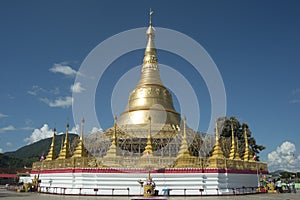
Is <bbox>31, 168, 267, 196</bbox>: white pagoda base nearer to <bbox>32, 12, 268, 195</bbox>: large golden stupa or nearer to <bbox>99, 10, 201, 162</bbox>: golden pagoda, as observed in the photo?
<bbox>32, 12, 268, 195</bbox>: large golden stupa

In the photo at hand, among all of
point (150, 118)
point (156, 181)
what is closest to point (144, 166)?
point (156, 181)

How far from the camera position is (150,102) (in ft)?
134

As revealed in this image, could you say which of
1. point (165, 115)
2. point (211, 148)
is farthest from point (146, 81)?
point (211, 148)

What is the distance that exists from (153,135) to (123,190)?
416 inches

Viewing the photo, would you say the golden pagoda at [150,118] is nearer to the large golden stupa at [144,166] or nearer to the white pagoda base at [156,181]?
the large golden stupa at [144,166]

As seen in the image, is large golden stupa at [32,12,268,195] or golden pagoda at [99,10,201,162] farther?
golden pagoda at [99,10,201,162]

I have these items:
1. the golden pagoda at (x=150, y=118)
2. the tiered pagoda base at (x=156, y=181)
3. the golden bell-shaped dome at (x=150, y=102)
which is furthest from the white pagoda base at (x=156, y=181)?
the golden bell-shaped dome at (x=150, y=102)

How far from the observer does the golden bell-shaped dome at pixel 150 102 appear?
38.9 metres

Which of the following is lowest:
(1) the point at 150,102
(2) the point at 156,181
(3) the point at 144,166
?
(2) the point at 156,181

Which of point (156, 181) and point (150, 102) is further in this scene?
point (150, 102)

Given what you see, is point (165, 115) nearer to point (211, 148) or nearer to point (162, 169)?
point (211, 148)

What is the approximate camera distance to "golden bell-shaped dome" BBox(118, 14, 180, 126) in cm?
3891

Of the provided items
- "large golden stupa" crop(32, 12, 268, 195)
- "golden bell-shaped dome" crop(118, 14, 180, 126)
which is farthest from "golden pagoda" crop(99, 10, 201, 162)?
"large golden stupa" crop(32, 12, 268, 195)

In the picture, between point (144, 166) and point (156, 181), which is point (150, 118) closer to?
point (144, 166)
